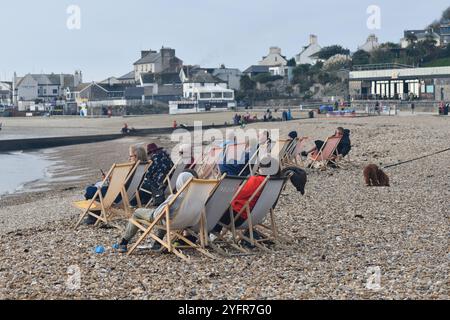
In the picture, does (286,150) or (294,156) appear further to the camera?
(294,156)

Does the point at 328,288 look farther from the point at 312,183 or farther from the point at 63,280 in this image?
the point at 312,183

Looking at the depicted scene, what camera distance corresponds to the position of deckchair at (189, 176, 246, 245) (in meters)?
7.50

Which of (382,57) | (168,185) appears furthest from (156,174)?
(382,57)

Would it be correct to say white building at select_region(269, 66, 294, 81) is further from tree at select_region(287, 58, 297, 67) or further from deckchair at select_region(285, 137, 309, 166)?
deckchair at select_region(285, 137, 309, 166)

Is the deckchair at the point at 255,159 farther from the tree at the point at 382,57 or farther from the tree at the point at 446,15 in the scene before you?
the tree at the point at 446,15

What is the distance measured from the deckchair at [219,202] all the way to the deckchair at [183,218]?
0.06m

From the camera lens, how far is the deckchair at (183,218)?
726 centimetres

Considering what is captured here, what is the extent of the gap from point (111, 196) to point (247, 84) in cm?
8193

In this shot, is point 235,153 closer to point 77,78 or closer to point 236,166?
point 236,166

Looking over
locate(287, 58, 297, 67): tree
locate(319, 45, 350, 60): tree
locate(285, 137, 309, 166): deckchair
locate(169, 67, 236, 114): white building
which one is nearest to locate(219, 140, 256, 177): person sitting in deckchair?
locate(285, 137, 309, 166): deckchair

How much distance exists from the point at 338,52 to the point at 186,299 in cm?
9419

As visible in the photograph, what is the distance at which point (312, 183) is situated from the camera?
13.3 m


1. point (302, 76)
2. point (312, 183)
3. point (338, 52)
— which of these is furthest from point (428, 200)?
point (338, 52)

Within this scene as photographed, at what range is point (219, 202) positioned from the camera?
24.9 feet
